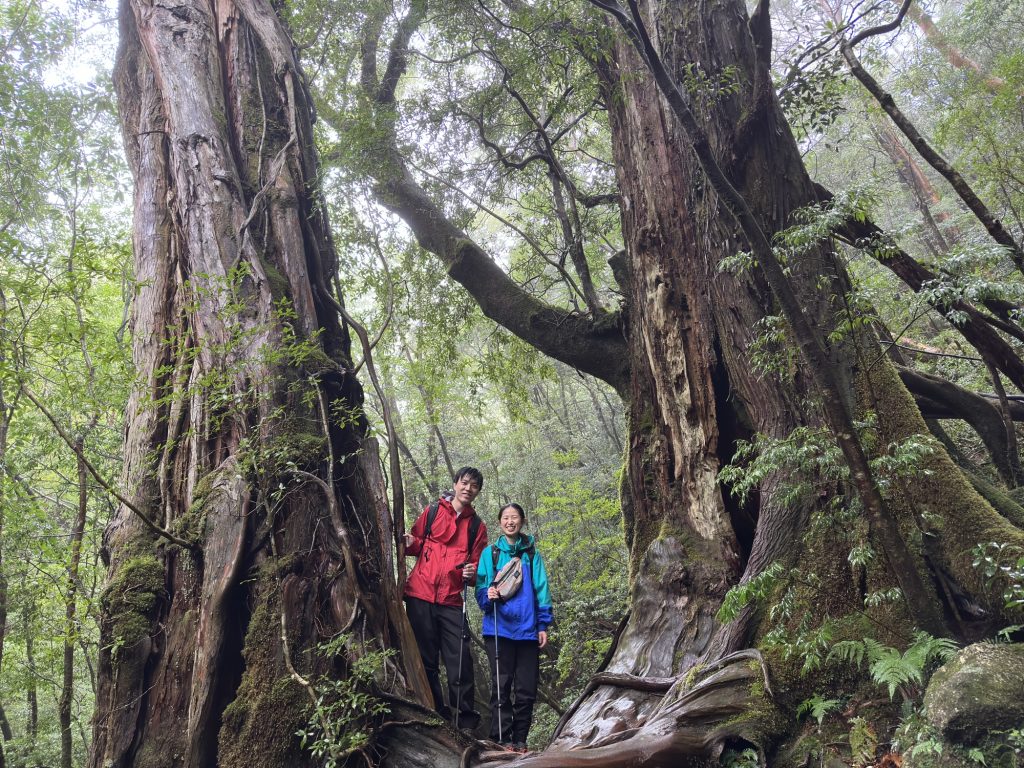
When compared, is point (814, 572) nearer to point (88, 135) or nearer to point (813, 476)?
point (813, 476)

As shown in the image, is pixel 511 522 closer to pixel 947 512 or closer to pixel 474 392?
pixel 947 512

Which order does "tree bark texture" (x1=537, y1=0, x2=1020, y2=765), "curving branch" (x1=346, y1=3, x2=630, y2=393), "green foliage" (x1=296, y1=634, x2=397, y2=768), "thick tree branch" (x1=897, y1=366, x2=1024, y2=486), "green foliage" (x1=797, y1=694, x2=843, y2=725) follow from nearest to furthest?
"green foliage" (x1=797, y1=694, x2=843, y2=725) < "green foliage" (x1=296, y1=634, x2=397, y2=768) < "tree bark texture" (x1=537, y1=0, x2=1020, y2=765) < "thick tree branch" (x1=897, y1=366, x2=1024, y2=486) < "curving branch" (x1=346, y1=3, x2=630, y2=393)

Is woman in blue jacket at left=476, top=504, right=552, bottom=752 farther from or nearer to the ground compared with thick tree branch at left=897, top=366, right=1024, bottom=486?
nearer to the ground

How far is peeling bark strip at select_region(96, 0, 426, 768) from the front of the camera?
3.53 m

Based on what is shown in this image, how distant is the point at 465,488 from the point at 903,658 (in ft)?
9.65

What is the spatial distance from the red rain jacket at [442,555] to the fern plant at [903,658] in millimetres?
2597

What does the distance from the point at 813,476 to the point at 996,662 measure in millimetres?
1454

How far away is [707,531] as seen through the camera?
4.61 meters

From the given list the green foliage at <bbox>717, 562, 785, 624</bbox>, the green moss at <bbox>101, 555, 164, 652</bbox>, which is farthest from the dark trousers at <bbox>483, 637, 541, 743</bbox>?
the green moss at <bbox>101, 555, 164, 652</bbox>

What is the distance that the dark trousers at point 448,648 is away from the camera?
4414 millimetres

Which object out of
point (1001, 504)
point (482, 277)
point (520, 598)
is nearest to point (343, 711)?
point (520, 598)

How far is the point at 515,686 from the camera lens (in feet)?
15.1

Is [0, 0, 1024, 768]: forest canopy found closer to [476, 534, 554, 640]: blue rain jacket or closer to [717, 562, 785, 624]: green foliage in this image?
[717, 562, 785, 624]: green foliage

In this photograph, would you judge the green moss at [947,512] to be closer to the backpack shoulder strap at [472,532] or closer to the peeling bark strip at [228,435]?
the backpack shoulder strap at [472,532]
